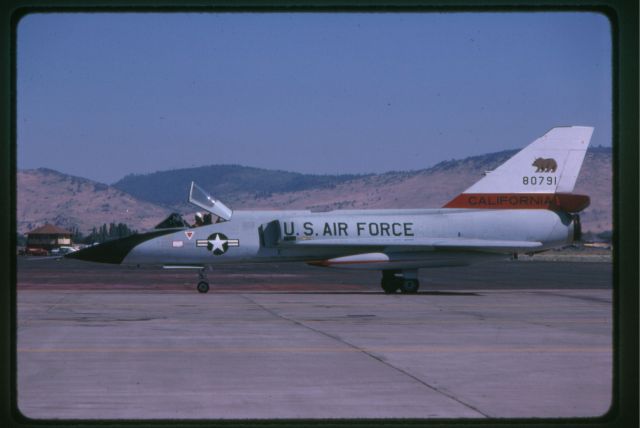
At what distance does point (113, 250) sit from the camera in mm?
26000

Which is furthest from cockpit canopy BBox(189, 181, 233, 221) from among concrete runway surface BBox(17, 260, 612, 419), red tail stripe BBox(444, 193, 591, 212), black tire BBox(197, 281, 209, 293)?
red tail stripe BBox(444, 193, 591, 212)

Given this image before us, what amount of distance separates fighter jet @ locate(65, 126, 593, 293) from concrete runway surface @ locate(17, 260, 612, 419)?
499cm

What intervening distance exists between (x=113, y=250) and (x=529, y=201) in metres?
12.2

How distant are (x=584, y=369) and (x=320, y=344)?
4.06 m

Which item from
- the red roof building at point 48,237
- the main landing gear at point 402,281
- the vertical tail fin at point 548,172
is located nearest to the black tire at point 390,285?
the main landing gear at point 402,281

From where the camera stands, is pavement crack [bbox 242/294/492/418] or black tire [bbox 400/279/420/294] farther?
black tire [bbox 400/279/420/294]

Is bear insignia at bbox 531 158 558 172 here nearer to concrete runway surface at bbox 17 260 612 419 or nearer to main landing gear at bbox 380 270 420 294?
main landing gear at bbox 380 270 420 294

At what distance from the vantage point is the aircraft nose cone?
85.3 ft

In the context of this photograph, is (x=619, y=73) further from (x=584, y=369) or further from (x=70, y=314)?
(x=70, y=314)

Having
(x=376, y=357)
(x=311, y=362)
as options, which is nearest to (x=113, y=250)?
(x=376, y=357)

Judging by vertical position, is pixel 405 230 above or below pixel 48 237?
below

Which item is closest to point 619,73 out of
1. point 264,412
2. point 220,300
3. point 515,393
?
point 264,412

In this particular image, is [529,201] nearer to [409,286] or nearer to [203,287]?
[409,286]

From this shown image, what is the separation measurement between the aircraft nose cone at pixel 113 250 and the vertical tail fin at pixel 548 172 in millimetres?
10107
